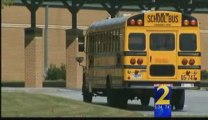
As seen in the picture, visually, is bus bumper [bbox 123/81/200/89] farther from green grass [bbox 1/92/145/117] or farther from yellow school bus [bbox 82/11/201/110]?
green grass [bbox 1/92/145/117]

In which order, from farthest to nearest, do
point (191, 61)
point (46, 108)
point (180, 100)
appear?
point (180, 100), point (191, 61), point (46, 108)

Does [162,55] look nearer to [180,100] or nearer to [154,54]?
[154,54]

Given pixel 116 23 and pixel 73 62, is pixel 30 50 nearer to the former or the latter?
pixel 73 62

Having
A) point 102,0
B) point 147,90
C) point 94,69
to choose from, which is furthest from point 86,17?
point 147,90

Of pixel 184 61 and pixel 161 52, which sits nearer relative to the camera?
pixel 161 52

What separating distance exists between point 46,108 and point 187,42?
281 inches

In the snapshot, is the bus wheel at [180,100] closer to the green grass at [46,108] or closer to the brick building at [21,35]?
the green grass at [46,108]

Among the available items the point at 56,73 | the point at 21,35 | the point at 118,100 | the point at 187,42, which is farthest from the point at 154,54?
the point at 21,35

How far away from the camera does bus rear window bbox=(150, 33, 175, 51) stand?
2320cm

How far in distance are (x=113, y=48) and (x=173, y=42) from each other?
2089 mm

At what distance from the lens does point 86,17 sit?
195 ft

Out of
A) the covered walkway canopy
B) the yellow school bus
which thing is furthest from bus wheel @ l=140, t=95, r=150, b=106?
the covered walkway canopy

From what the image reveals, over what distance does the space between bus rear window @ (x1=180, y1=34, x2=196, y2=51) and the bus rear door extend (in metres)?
0.27

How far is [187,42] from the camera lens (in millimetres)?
23516
